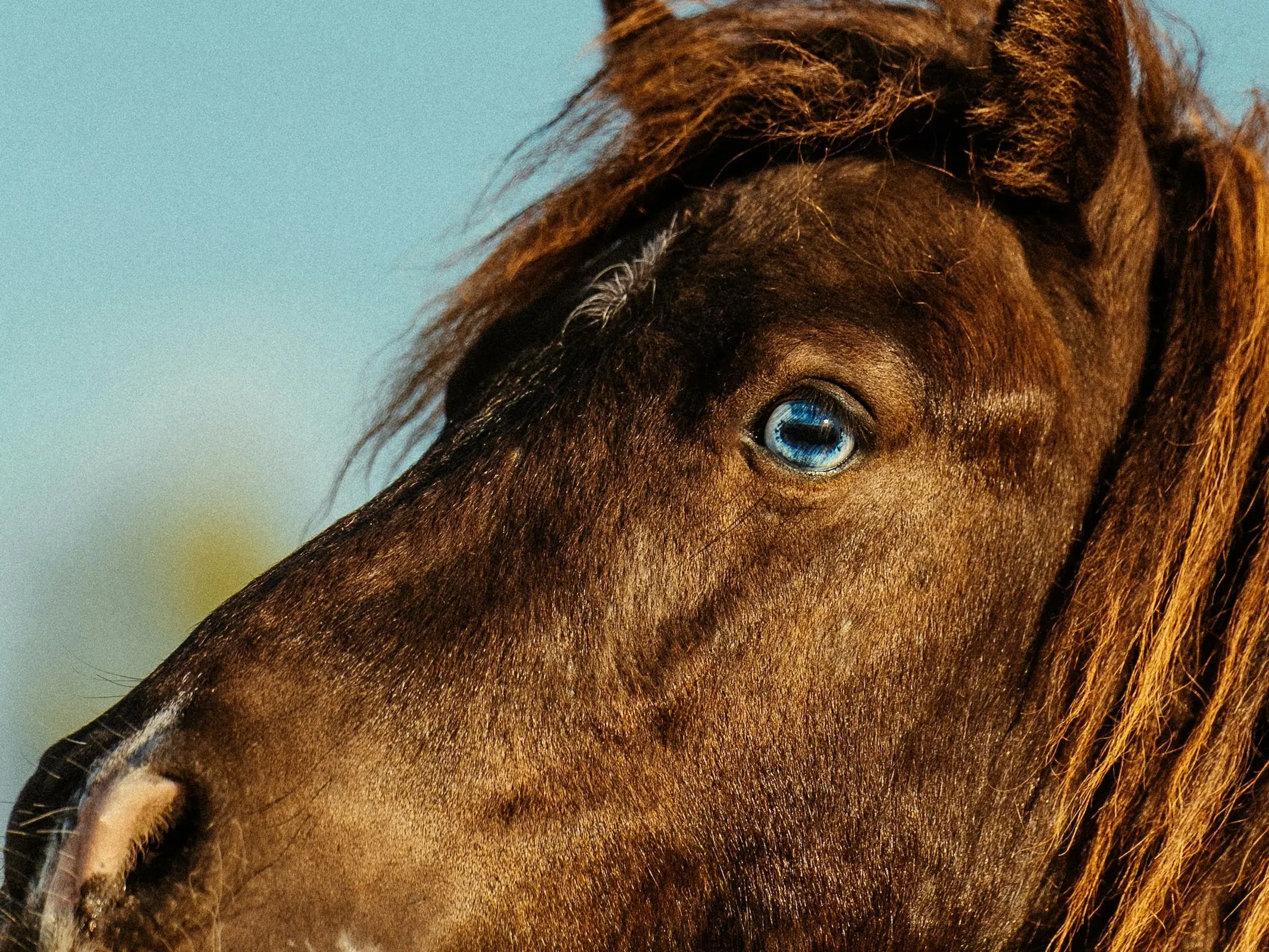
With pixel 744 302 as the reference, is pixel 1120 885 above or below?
below

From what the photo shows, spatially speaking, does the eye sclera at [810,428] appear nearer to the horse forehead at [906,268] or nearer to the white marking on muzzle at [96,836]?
the horse forehead at [906,268]

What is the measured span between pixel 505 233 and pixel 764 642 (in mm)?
1424

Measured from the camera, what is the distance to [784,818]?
7.36 feet

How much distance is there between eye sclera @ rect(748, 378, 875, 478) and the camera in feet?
7.43

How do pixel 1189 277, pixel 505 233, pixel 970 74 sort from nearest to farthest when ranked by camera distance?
pixel 1189 277, pixel 970 74, pixel 505 233

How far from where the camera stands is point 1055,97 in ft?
7.88

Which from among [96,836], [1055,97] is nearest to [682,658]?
[96,836]

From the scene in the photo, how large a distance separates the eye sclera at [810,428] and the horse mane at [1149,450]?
485 mm

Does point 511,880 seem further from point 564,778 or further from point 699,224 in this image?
point 699,224

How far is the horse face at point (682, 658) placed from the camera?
6.81 ft

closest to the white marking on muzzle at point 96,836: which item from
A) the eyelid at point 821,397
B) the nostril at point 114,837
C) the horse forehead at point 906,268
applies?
the nostril at point 114,837

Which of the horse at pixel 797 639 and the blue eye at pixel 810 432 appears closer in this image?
the horse at pixel 797 639

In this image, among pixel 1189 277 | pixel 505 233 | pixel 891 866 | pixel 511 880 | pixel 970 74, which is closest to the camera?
pixel 511 880

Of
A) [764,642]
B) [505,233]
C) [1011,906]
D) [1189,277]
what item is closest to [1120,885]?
[1011,906]
